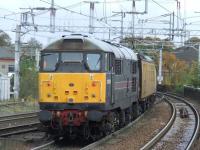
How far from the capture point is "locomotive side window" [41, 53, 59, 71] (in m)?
16.8

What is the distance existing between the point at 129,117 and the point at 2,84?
22355 millimetres

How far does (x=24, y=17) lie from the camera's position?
4219cm

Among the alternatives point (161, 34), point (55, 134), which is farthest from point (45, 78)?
point (161, 34)

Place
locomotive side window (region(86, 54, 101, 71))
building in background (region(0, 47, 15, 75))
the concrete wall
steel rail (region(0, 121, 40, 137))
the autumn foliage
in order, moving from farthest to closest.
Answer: building in background (region(0, 47, 15, 75))
the autumn foliage
the concrete wall
steel rail (region(0, 121, 40, 137))
locomotive side window (region(86, 54, 101, 71))

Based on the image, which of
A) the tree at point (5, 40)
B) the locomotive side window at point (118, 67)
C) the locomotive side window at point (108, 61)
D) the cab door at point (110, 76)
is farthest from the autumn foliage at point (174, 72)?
the locomotive side window at point (108, 61)

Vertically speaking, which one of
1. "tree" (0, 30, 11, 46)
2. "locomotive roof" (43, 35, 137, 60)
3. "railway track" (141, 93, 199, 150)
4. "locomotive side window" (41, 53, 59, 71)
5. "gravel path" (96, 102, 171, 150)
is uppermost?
"tree" (0, 30, 11, 46)

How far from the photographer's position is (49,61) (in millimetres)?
16844

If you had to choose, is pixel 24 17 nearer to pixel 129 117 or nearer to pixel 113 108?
pixel 129 117

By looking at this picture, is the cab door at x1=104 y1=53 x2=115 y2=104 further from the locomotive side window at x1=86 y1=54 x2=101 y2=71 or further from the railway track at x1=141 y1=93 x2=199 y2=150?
the railway track at x1=141 y1=93 x2=199 y2=150

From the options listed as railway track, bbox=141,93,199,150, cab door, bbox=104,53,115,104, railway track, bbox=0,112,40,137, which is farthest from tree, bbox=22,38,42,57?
cab door, bbox=104,53,115,104

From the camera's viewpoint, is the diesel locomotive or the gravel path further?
the diesel locomotive

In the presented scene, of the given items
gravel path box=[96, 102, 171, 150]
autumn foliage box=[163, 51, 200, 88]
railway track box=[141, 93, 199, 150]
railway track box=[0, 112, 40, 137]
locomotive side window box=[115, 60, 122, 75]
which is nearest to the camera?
gravel path box=[96, 102, 171, 150]

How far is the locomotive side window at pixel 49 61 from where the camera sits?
16.8 meters

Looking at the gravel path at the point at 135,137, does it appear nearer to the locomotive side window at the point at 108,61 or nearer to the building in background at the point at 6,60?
the locomotive side window at the point at 108,61
